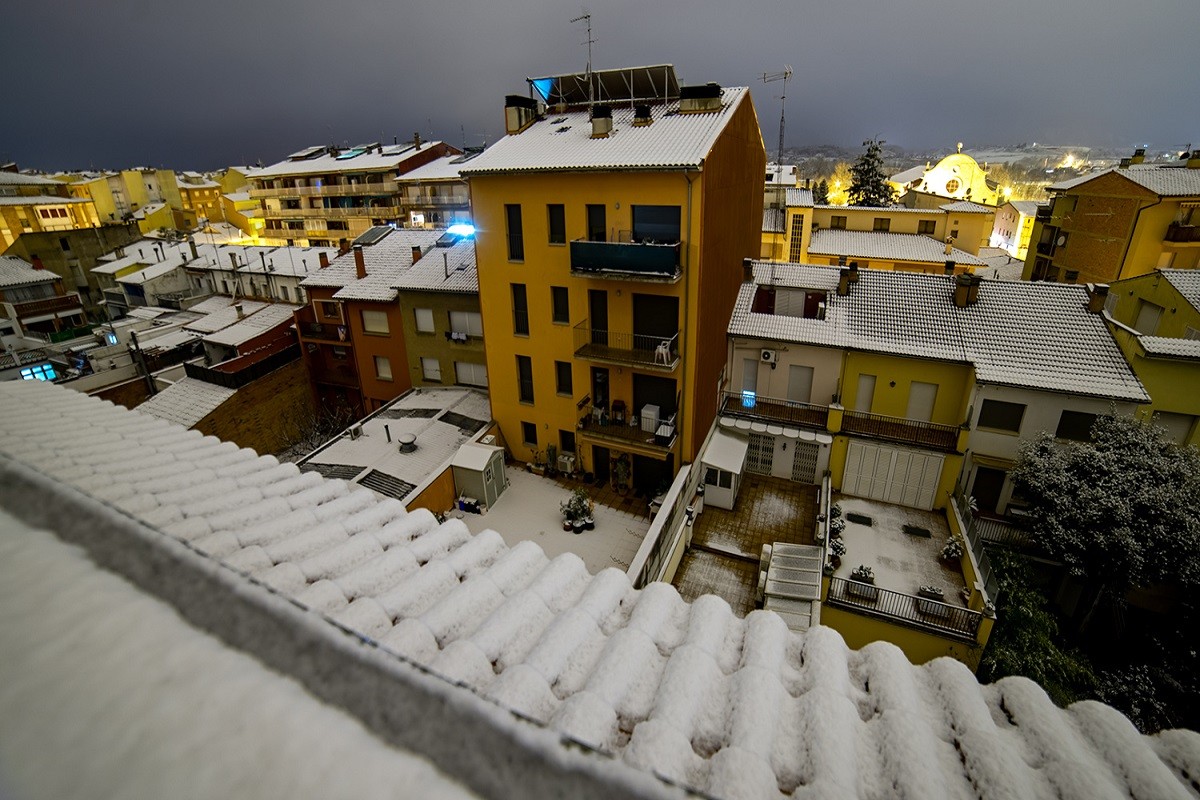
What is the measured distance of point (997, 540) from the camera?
17.0 m

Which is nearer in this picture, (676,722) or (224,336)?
(676,722)

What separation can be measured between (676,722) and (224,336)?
35.2 meters

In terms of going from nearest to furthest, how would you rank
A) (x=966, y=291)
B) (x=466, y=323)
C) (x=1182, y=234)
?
(x=966, y=291) → (x=466, y=323) → (x=1182, y=234)

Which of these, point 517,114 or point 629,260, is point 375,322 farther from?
point 629,260

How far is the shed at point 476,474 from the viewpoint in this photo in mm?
17922

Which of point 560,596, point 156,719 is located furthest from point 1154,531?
point 156,719

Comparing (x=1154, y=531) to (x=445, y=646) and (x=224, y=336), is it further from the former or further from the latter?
(x=224, y=336)

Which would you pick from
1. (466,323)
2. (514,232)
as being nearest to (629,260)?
(514,232)

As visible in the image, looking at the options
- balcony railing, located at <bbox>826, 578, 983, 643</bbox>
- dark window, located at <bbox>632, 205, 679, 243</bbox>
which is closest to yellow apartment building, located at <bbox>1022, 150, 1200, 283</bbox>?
balcony railing, located at <bbox>826, 578, 983, 643</bbox>

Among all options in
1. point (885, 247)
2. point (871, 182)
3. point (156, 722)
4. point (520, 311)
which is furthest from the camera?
point (871, 182)

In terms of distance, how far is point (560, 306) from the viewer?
60.1ft

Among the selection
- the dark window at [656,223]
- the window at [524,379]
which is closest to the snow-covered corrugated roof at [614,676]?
the dark window at [656,223]

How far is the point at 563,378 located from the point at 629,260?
542 centimetres

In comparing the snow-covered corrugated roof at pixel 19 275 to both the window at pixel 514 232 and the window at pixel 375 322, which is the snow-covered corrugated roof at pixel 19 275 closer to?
the window at pixel 375 322
